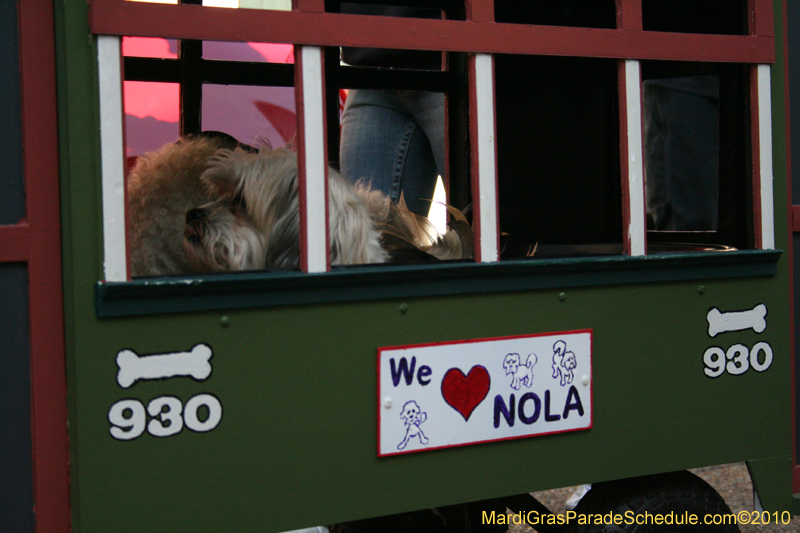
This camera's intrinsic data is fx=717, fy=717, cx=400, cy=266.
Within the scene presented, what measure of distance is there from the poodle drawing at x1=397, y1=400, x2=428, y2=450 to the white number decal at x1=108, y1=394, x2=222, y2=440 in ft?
1.48

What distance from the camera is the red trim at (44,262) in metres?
1.57

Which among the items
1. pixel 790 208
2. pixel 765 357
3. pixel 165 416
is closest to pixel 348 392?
pixel 165 416

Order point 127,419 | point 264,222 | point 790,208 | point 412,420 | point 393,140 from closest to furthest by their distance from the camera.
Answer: point 127,419, point 412,420, point 264,222, point 790,208, point 393,140

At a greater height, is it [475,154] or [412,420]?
[475,154]

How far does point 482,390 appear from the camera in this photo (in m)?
1.85

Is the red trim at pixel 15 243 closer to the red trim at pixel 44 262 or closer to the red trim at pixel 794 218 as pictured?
the red trim at pixel 44 262

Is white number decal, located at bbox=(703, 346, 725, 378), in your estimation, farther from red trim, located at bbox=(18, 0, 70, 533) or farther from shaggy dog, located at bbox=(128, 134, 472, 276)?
red trim, located at bbox=(18, 0, 70, 533)

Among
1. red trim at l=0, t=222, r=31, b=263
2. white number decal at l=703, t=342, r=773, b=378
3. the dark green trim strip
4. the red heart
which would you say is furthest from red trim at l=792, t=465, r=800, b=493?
red trim at l=0, t=222, r=31, b=263

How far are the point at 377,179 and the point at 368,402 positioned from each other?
160 cm

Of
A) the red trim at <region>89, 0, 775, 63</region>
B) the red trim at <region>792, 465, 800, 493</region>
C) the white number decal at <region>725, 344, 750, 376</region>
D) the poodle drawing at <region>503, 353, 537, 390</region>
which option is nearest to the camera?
the red trim at <region>89, 0, 775, 63</region>

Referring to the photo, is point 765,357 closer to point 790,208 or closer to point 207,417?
point 790,208

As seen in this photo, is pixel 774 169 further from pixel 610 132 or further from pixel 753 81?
pixel 610 132

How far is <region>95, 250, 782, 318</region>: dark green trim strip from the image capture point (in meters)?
1.55

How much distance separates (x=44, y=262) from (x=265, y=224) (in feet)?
2.13
